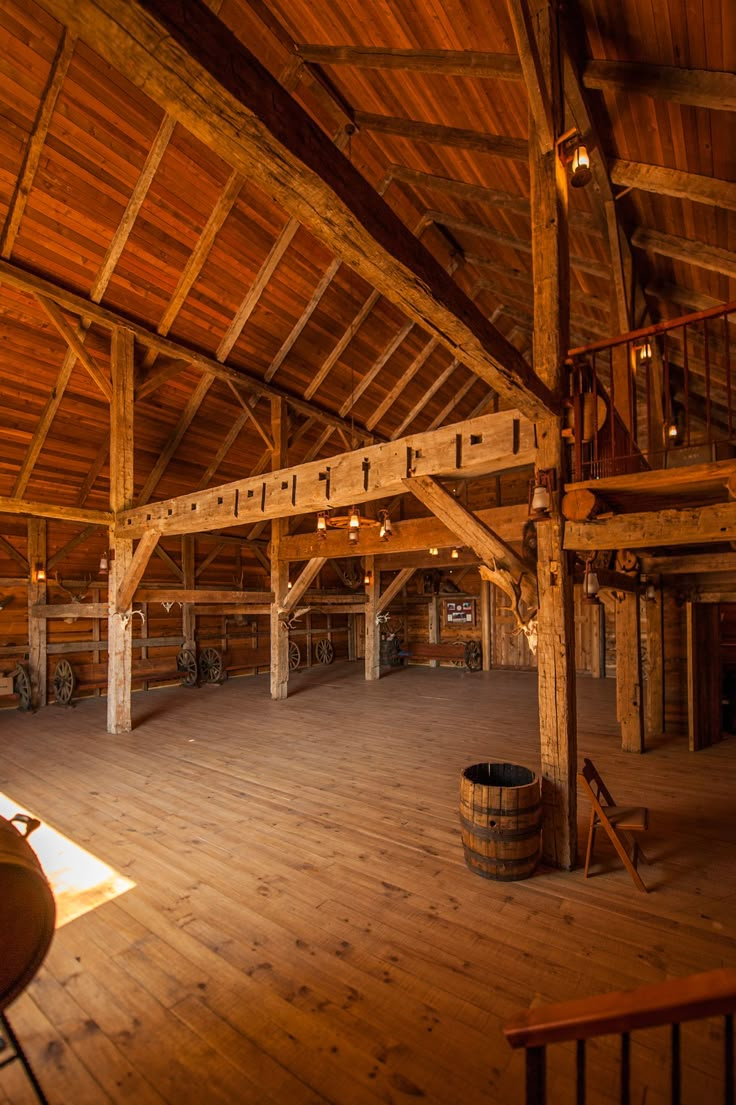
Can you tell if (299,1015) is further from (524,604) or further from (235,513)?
(235,513)

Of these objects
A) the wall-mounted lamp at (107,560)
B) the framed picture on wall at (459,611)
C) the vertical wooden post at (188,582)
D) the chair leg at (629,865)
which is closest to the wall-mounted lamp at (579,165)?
the chair leg at (629,865)

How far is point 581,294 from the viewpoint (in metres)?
8.25

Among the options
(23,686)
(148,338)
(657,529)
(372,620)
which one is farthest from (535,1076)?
(372,620)

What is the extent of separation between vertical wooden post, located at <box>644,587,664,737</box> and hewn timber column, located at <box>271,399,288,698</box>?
6214 mm

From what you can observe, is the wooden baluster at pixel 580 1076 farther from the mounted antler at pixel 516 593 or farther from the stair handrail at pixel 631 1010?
the mounted antler at pixel 516 593

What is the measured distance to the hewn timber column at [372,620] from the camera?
480 inches

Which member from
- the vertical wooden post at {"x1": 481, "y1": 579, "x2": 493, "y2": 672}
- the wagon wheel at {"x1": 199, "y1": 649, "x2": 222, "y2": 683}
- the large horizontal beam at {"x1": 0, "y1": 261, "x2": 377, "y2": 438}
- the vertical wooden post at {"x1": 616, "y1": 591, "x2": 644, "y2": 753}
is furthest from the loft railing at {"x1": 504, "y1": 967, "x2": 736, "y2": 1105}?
the vertical wooden post at {"x1": 481, "y1": 579, "x2": 493, "y2": 672}

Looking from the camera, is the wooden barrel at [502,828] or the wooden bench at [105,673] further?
the wooden bench at [105,673]

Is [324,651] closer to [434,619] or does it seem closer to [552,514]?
[434,619]

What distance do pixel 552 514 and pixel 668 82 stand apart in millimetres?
3450

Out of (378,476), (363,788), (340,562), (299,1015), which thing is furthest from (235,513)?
(340,562)

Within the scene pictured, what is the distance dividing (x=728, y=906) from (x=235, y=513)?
601 cm

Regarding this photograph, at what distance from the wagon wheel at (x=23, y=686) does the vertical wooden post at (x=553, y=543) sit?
31.0ft

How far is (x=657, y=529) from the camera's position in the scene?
3676 millimetres
